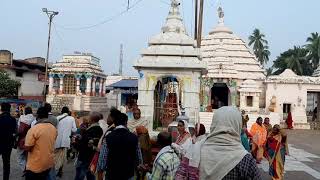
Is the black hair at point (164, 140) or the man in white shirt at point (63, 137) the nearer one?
the black hair at point (164, 140)

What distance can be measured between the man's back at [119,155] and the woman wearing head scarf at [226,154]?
250 cm

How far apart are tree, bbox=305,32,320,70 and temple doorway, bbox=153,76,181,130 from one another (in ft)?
161

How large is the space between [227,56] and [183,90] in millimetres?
23993

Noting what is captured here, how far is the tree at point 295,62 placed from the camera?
56284mm

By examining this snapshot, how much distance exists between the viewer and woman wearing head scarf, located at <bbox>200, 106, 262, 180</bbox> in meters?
3.15

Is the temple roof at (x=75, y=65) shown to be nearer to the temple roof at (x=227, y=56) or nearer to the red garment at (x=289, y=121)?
the temple roof at (x=227, y=56)

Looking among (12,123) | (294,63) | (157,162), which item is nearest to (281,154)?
(12,123)

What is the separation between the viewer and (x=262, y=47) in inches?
2516

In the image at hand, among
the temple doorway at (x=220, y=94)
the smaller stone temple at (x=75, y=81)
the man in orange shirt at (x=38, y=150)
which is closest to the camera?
the man in orange shirt at (x=38, y=150)

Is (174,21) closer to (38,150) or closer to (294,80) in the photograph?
(38,150)

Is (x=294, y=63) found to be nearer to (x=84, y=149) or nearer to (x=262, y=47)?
(x=262, y=47)

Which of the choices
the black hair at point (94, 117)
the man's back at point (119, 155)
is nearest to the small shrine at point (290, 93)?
the black hair at point (94, 117)

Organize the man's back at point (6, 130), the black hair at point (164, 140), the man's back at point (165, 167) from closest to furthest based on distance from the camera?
the man's back at point (165, 167) < the black hair at point (164, 140) < the man's back at point (6, 130)

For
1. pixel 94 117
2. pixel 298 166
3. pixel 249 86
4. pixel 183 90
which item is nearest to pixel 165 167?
pixel 94 117
